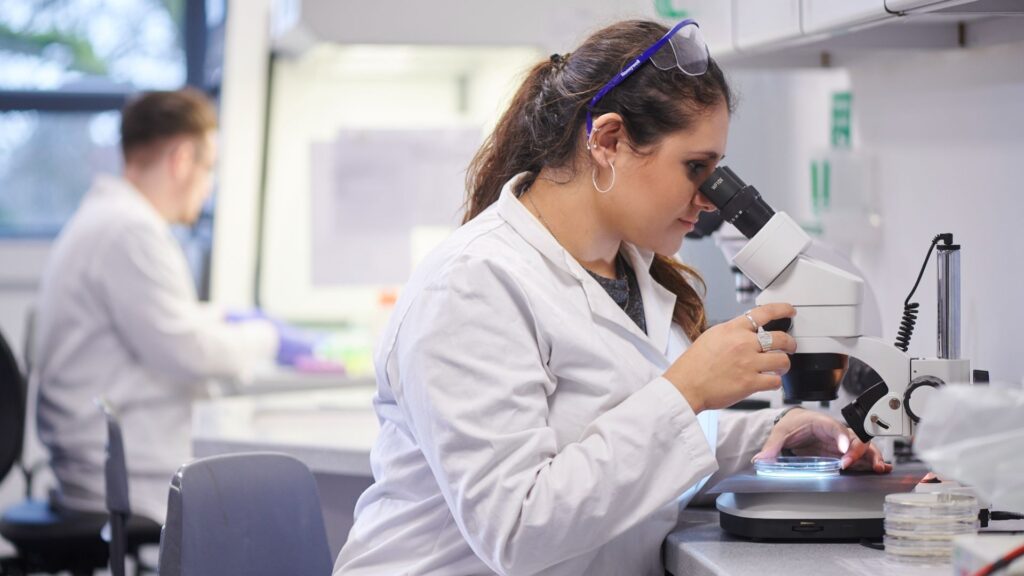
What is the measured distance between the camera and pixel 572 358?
134 centimetres

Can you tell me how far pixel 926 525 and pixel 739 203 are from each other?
0.38 metres

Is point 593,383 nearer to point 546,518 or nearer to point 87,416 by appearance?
point 546,518

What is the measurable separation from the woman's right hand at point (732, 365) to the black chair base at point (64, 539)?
1.68 meters

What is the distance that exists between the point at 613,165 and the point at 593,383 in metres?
0.25

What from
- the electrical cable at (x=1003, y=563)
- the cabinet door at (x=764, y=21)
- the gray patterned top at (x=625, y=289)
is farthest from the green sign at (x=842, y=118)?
the electrical cable at (x=1003, y=563)

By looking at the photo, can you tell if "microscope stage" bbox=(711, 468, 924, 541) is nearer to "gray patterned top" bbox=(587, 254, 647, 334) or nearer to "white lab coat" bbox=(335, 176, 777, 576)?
"white lab coat" bbox=(335, 176, 777, 576)

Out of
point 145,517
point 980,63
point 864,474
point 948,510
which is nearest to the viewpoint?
point 948,510

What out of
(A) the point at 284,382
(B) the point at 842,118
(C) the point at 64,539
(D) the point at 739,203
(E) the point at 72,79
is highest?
(E) the point at 72,79

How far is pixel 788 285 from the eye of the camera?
1331 mm

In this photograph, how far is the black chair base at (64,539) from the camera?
2.66 meters

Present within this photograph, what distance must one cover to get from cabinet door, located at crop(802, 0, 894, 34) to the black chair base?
5.78 ft

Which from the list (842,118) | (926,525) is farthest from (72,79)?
(926,525)

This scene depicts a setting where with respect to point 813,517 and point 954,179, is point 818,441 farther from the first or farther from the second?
point 954,179

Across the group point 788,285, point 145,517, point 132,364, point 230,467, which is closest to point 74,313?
point 132,364
